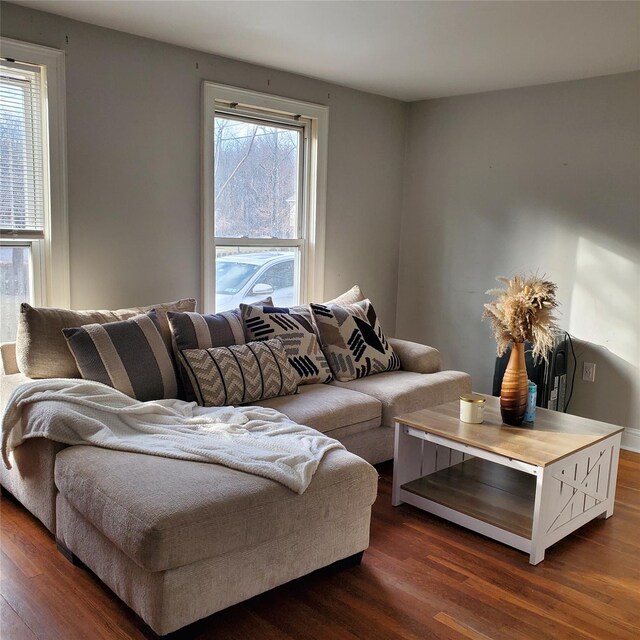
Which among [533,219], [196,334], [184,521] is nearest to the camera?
[184,521]

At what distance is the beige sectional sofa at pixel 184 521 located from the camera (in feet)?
6.42

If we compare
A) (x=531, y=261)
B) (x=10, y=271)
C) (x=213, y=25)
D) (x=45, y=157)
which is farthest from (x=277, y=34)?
(x=531, y=261)

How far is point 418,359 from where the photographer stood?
400 centimetres

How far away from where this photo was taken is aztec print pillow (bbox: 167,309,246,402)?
123 inches

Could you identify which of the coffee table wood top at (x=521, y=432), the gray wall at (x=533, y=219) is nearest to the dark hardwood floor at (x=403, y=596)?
the coffee table wood top at (x=521, y=432)

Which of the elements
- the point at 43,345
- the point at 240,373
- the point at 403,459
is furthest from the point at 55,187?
the point at 403,459

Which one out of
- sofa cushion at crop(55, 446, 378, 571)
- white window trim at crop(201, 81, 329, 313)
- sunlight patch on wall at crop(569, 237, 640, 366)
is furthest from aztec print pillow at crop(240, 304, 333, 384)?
sunlight patch on wall at crop(569, 237, 640, 366)

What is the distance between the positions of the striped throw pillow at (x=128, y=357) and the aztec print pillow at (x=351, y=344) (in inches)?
39.6

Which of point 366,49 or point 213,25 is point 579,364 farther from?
point 213,25

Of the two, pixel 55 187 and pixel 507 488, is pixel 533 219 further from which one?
pixel 55 187

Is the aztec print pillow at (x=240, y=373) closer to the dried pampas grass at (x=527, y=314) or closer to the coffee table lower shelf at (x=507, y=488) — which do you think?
the coffee table lower shelf at (x=507, y=488)

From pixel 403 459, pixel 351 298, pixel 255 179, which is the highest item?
pixel 255 179

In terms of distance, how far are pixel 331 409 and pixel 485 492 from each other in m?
0.81

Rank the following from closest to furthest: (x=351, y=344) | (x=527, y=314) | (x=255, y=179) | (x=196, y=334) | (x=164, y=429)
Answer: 1. (x=164, y=429)
2. (x=527, y=314)
3. (x=196, y=334)
4. (x=351, y=344)
5. (x=255, y=179)
